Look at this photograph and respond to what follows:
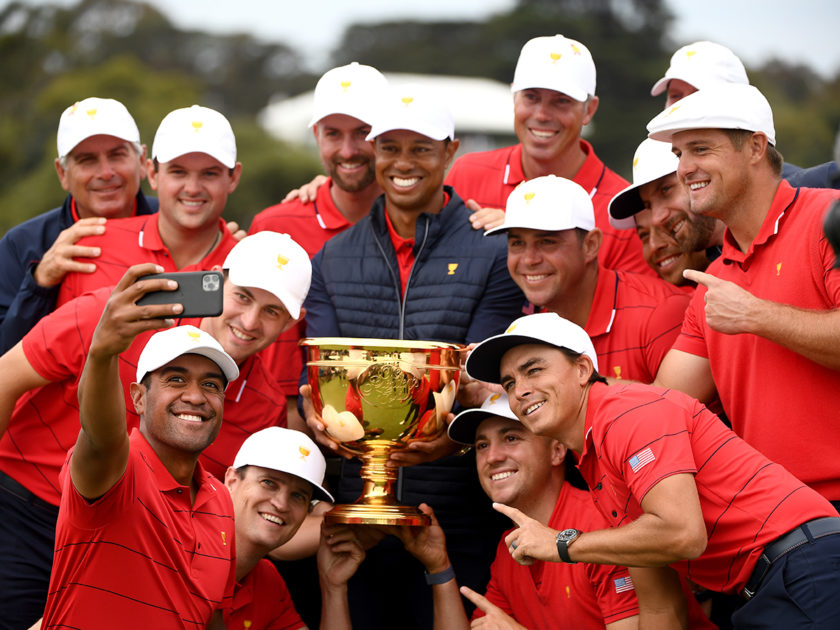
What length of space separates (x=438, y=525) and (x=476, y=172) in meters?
2.14

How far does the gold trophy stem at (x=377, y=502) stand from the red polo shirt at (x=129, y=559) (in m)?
0.73

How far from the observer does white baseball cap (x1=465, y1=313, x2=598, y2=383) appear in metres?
4.93

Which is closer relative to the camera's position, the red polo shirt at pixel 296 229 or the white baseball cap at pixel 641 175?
the white baseball cap at pixel 641 175

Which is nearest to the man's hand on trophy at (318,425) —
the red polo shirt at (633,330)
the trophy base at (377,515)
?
the trophy base at (377,515)

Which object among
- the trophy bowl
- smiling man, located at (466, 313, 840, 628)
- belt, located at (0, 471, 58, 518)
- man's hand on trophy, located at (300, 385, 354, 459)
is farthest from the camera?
belt, located at (0, 471, 58, 518)

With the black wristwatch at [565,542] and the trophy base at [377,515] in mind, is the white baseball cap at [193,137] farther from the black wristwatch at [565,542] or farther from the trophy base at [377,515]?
the black wristwatch at [565,542]

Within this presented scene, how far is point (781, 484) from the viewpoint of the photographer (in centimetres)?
450

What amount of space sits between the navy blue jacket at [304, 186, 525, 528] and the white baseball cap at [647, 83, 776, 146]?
122 cm

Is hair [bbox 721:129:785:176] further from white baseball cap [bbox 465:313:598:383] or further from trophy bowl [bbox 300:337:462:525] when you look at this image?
trophy bowl [bbox 300:337:462:525]

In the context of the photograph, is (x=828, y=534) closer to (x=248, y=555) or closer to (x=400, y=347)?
(x=400, y=347)

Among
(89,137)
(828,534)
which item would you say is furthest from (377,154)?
(828,534)

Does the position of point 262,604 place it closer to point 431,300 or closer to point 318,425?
point 318,425

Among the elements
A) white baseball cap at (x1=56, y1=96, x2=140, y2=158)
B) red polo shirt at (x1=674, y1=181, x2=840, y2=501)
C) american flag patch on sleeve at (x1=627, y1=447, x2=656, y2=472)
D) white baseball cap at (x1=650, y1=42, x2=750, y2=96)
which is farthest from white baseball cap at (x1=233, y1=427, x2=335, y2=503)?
white baseball cap at (x1=650, y1=42, x2=750, y2=96)

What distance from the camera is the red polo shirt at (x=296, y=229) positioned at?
644 cm
